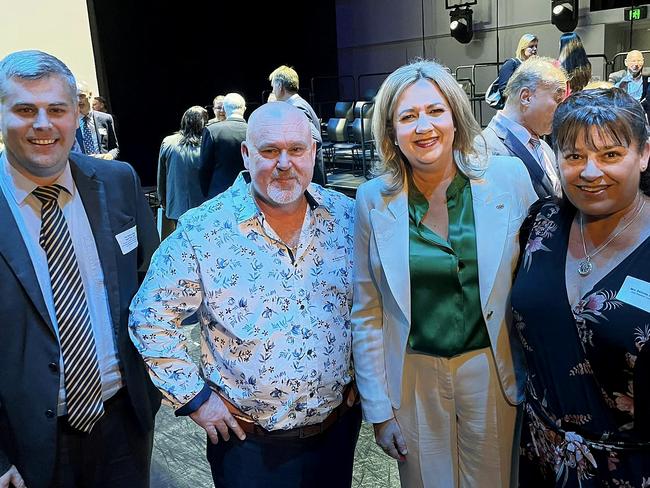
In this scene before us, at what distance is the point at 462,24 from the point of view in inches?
409

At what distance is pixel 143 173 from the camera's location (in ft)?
34.7

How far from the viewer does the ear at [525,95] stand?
2.52 meters

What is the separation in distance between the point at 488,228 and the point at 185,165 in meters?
3.81

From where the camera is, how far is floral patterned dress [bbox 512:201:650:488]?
113 cm

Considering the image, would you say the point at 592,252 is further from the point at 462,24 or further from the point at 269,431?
the point at 462,24

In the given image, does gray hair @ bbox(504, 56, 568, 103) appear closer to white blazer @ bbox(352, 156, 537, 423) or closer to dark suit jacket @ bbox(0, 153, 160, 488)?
white blazer @ bbox(352, 156, 537, 423)

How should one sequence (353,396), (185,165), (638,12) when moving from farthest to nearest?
(638,12) → (185,165) → (353,396)

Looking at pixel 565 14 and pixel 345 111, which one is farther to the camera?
pixel 345 111

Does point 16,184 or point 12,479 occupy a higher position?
point 16,184

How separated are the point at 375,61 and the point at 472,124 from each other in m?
11.6

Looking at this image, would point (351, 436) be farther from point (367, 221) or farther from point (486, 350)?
point (367, 221)

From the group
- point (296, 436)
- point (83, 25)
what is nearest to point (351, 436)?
point (296, 436)

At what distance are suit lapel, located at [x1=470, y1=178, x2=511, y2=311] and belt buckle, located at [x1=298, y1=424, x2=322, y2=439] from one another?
558 mm

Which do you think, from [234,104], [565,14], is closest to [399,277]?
[234,104]
